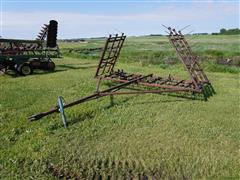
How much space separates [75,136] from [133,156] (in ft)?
5.21

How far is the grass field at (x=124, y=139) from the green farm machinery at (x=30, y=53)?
16.3ft

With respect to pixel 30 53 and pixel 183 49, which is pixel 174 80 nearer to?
pixel 183 49

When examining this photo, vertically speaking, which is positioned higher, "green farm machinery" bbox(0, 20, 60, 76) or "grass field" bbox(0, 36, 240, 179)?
"green farm machinery" bbox(0, 20, 60, 76)

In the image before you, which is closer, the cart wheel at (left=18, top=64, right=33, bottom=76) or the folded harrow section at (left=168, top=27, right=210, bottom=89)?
the folded harrow section at (left=168, top=27, right=210, bottom=89)

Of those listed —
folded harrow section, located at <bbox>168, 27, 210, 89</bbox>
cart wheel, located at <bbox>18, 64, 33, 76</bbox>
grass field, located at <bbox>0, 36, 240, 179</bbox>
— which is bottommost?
grass field, located at <bbox>0, 36, 240, 179</bbox>

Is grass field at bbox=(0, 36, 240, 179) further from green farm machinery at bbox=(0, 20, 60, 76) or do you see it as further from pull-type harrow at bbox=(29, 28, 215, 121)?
→ green farm machinery at bbox=(0, 20, 60, 76)

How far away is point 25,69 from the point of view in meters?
15.4

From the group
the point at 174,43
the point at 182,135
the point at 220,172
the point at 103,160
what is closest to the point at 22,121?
the point at 103,160

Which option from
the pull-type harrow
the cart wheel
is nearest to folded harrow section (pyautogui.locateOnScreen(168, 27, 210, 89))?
the pull-type harrow

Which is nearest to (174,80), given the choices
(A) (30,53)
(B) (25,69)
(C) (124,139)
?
(C) (124,139)

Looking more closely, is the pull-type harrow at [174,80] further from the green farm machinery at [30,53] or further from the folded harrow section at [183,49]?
the green farm machinery at [30,53]

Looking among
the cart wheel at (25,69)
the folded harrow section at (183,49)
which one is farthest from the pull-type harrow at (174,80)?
the cart wheel at (25,69)

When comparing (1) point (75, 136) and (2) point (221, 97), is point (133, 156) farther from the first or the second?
(2) point (221, 97)

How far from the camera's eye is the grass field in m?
5.62
